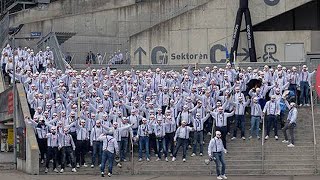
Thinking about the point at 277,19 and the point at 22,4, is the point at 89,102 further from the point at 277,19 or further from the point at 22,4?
the point at 22,4

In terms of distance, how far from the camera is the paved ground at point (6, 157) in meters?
27.3

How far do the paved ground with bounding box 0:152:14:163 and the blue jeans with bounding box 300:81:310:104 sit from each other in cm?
1140

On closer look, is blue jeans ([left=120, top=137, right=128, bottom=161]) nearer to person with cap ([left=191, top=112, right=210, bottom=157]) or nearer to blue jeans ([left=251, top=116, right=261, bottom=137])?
person with cap ([left=191, top=112, right=210, bottom=157])

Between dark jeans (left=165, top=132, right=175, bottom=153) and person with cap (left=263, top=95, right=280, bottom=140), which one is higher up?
person with cap (left=263, top=95, right=280, bottom=140)

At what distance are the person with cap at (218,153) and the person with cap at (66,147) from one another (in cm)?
476

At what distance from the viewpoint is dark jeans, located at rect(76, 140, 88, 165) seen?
24.0 m

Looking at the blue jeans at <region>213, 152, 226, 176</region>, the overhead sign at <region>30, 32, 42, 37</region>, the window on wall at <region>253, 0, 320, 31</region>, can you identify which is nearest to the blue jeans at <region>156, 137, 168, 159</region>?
the blue jeans at <region>213, 152, 226, 176</region>

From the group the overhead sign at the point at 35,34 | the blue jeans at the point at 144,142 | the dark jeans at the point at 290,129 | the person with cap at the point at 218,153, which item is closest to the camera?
the person with cap at the point at 218,153

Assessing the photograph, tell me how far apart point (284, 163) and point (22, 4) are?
34.7 metres

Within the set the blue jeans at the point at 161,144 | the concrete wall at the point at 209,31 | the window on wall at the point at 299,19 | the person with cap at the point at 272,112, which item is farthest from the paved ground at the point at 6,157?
the window on wall at the point at 299,19

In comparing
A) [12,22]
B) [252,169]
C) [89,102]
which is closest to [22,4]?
[12,22]

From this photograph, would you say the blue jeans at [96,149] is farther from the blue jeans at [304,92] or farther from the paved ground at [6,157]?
the blue jeans at [304,92]

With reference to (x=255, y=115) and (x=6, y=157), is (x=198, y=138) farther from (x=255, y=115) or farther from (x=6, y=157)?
(x=6, y=157)

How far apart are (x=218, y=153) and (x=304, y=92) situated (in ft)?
22.4
